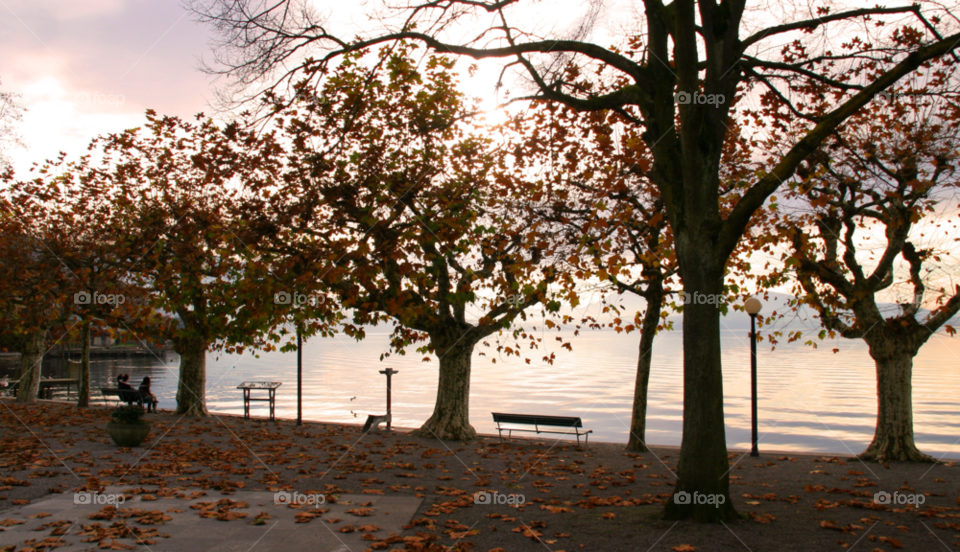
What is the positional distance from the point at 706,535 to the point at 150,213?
63.9 ft

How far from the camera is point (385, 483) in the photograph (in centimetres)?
1074

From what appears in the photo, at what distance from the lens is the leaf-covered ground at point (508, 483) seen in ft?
23.3

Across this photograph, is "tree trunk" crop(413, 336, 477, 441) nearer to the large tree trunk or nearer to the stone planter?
the stone planter

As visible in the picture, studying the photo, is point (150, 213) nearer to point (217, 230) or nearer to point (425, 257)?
point (217, 230)

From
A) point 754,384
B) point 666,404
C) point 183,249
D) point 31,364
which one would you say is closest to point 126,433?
point 183,249

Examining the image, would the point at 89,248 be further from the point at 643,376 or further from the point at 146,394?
the point at 643,376

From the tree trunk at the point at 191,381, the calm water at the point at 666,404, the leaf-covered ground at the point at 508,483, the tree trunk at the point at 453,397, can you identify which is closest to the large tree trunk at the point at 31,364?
the calm water at the point at 666,404

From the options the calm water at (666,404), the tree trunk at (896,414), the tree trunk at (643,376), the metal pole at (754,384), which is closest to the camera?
the tree trunk at (896,414)

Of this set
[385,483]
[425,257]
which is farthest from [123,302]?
[385,483]

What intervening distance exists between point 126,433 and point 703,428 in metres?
13.5

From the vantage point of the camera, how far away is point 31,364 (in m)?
27.8

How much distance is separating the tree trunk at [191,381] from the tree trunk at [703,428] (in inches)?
767

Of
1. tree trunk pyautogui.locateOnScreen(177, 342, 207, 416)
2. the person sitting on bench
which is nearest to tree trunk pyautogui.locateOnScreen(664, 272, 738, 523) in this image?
tree trunk pyautogui.locateOnScreen(177, 342, 207, 416)

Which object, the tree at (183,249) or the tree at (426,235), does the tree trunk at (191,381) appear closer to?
the tree at (183,249)
